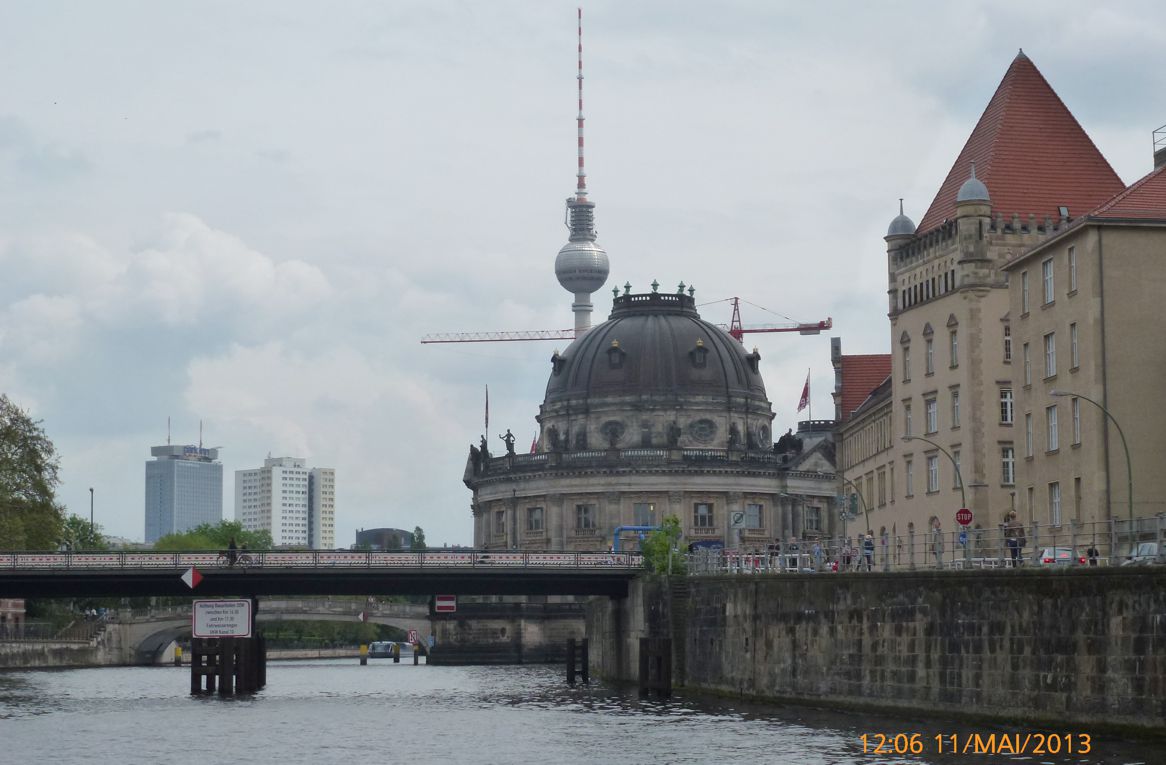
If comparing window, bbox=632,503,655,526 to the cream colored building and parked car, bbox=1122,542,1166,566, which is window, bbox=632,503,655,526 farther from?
parked car, bbox=1122,542,1166,566

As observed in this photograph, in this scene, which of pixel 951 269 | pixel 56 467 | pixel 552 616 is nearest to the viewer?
pixel 951 269

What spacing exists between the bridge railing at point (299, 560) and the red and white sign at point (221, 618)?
9.91ft

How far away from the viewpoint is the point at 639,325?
199125mm

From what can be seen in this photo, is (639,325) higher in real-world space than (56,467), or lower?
higher

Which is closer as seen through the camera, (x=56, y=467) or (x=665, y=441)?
(x=56, y=467)

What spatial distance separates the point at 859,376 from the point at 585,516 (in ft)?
190

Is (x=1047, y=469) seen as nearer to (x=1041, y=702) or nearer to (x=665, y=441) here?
(x=1041, y=702)

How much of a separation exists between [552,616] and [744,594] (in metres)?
103

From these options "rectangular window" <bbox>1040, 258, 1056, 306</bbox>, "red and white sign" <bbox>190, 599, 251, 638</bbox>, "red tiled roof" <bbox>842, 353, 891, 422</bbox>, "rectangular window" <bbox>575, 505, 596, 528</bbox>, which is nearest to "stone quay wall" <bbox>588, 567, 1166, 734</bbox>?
"rectangular window" <bbox>1040, 258, 1056, 306</bbox>

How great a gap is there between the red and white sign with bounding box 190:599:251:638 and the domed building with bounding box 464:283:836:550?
85212mm

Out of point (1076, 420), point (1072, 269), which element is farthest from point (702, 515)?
point (1072, 269)

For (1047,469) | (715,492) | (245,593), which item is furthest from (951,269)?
(715,492)

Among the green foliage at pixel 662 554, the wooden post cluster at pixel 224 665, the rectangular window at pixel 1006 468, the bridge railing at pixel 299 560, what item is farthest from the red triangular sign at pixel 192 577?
the rectangular window at pixel 1006 468

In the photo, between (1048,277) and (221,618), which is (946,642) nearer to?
(1048,277)
